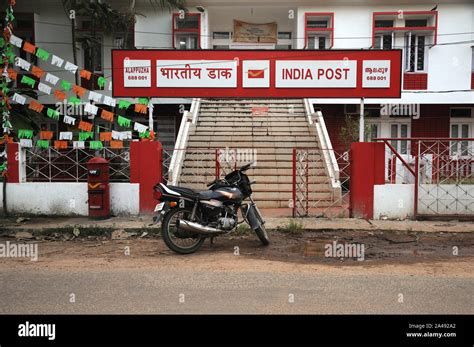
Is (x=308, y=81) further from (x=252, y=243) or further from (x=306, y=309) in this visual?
(x=306, y=309)

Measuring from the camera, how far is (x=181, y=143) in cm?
1280

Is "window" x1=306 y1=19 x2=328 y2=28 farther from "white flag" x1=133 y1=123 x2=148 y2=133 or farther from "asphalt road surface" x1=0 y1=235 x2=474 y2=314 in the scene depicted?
"asphalt road surface" x1=0 y1=235 x2=474 y2=314

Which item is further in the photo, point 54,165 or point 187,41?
point 187,41

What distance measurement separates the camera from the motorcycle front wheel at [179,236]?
6.96 m

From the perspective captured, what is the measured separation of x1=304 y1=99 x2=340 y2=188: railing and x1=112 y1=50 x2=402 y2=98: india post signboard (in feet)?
5.76

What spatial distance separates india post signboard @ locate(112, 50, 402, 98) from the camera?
10.3 metres

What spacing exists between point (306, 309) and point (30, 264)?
437 cm

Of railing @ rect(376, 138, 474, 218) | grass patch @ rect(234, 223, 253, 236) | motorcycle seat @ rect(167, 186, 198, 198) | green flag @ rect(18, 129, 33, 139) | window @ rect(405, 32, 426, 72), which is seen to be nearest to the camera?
motorcycle seat @ rect(167, 186, 198, 198)

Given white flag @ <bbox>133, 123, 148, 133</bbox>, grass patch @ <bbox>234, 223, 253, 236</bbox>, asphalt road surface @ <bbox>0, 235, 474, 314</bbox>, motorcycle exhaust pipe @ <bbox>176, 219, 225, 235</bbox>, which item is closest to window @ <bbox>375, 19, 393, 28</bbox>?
white flag @ <bbox>133, 123, 148, 133</bbox>

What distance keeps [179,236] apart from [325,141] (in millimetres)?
6975

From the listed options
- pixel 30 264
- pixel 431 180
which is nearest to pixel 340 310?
pixel 30 264

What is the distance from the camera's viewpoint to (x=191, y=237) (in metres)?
7.27

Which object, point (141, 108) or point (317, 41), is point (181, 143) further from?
point (317, 41)

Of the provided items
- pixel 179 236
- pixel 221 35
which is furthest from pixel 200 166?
pixel 221 35
